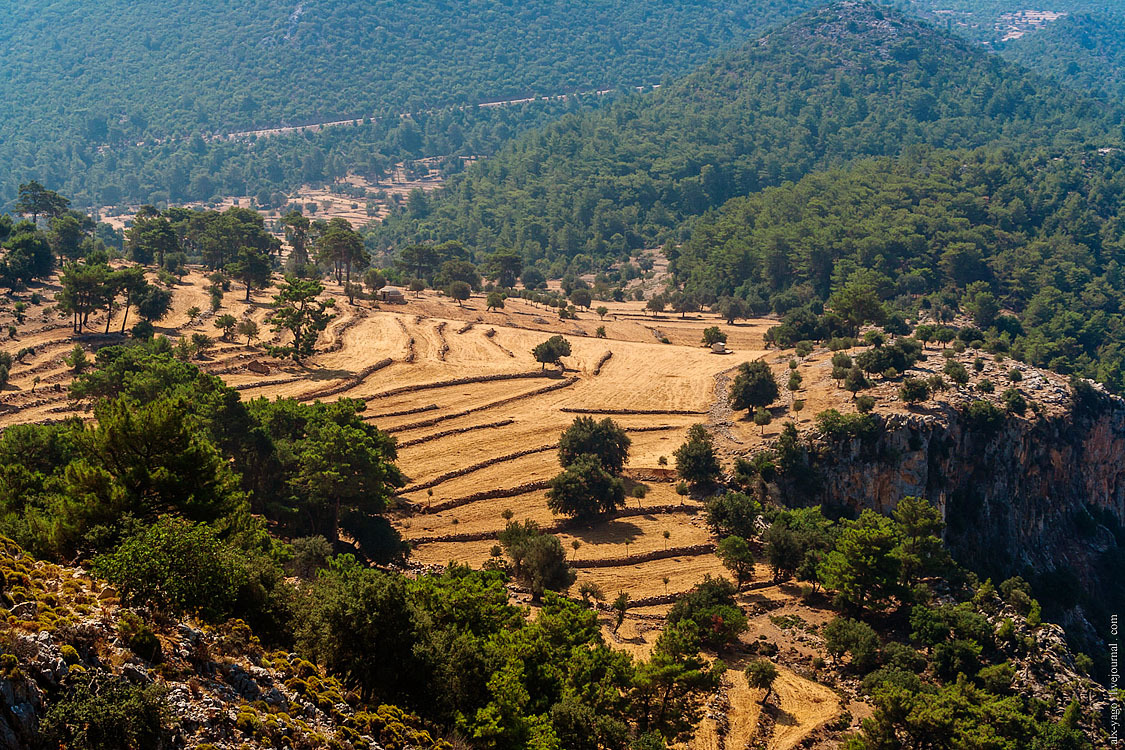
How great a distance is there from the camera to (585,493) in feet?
175

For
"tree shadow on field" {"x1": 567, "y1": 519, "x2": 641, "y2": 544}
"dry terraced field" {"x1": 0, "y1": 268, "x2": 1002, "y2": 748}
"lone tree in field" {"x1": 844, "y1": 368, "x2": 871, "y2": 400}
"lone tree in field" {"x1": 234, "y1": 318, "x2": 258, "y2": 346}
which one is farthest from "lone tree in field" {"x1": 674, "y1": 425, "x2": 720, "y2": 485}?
"lone tree in field" {"x1": 234, "y1": 318, "x2": 258, "y2": 346}

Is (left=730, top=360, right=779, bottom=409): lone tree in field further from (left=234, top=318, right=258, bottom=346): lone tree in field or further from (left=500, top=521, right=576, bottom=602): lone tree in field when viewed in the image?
(left=234, top=318, right=258, bottom=346): lone tree in field

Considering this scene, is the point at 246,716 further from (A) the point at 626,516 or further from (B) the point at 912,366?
(B) the point at 912,366

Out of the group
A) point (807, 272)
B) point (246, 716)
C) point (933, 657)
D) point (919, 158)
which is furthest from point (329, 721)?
point (919, 158)

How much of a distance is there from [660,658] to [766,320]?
285 ft

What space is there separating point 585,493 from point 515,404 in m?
19.5

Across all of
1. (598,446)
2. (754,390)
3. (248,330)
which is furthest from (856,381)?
(248,330)

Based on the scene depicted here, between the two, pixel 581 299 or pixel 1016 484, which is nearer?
pixel 1016 484

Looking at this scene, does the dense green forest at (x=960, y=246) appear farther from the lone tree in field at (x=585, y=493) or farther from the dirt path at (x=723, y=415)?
the lone tree in field at (x=585, y=493)

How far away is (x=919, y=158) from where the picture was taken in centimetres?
15712

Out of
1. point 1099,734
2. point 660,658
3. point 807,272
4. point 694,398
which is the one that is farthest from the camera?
point 807,272

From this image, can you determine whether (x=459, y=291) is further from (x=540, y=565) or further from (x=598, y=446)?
(x=540, y=565)

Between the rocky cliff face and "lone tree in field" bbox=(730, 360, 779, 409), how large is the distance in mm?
9155

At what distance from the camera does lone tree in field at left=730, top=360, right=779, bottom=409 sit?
225ft
